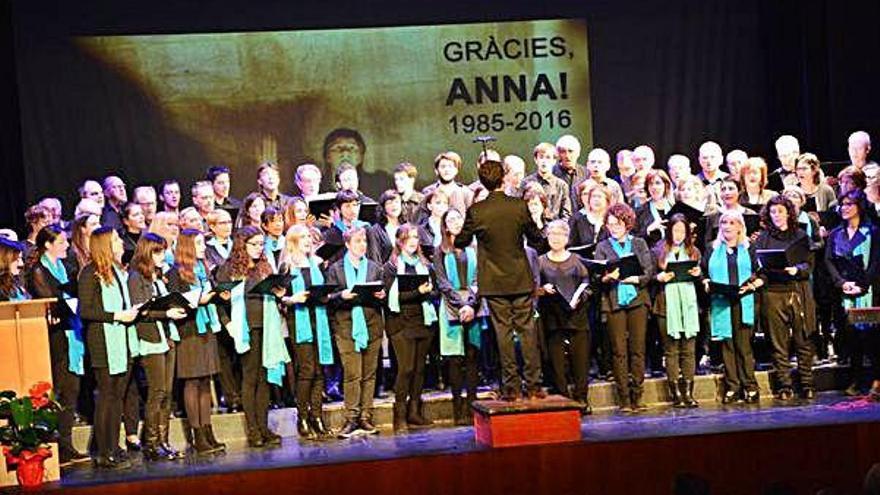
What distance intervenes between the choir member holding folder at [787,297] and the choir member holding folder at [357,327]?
2.34m

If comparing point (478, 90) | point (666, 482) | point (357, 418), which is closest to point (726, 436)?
point (666, 482)

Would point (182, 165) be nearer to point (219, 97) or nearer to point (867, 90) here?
point (219, 97)

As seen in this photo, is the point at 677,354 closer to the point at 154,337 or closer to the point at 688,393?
the point at 688,393

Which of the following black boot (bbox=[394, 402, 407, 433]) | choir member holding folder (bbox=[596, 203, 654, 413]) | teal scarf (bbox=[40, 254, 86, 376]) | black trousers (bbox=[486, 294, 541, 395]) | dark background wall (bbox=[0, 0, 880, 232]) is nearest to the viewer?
black trousers (bbox=[486, 294, 541, 395])

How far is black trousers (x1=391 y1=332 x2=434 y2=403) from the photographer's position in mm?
9258

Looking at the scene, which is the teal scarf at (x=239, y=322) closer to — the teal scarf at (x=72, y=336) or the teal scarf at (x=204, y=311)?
the teal scarf at (x=204, y=311)

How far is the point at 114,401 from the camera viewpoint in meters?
8.59

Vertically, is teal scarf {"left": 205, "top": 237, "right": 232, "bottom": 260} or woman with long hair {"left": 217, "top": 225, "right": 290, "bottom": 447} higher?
teal scarf {"left": 205, "top": 237, "right": 232, "bottom": 260}

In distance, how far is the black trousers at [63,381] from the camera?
8859 mm

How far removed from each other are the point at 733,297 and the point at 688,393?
0.63 m

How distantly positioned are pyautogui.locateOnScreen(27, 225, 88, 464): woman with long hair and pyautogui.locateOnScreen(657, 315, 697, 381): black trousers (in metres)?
3.39

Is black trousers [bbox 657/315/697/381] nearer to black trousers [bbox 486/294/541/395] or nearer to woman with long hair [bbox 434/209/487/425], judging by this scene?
woman with long hair [bbox 434/209/487/425]

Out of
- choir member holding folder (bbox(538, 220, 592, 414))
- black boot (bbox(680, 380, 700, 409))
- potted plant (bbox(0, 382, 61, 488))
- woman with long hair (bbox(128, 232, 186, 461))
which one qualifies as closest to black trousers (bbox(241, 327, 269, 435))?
woman with long hair (bbox(128, 232, 186, 461))

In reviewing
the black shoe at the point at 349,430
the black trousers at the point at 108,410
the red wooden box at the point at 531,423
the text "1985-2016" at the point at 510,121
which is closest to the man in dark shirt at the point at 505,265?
the red wooden box at the point at 531,423
